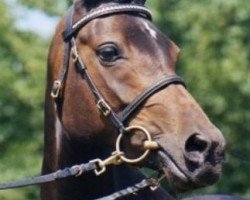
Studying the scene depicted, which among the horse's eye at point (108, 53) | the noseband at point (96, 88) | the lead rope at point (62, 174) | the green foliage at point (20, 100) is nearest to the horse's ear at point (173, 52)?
the noseband at point (96, 88)

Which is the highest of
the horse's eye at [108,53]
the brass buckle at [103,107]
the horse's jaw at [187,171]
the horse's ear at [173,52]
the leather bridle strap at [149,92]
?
the horse's eye at [108,53]

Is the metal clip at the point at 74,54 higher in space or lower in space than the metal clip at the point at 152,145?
higher

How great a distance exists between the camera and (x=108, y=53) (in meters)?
5.82

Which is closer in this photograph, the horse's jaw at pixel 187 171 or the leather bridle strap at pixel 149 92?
the horse's jaw at pixel 187 171

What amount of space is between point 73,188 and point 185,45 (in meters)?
9.14

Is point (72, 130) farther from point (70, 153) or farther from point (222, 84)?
point (222, 84)

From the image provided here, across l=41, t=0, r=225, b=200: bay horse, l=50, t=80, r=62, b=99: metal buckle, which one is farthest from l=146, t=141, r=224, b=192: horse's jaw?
l=50, t=80, r=62, b=99: metal buckle

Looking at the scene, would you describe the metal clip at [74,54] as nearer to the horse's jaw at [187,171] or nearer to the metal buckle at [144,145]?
the metal buckle at [144,145]

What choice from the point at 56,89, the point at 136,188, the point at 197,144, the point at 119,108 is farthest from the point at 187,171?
the point at 56,89

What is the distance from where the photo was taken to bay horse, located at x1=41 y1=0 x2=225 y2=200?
18.1ft

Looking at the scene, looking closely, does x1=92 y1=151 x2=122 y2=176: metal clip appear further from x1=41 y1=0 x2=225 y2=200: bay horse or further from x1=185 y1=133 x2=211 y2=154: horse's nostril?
x1=185 y1=133 x2=211 y2=154: horse's nostril

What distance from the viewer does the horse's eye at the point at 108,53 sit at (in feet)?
19.0

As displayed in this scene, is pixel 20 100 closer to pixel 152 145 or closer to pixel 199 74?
pixel 199 74

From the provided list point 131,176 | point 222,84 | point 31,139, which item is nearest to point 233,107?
point 222,84
